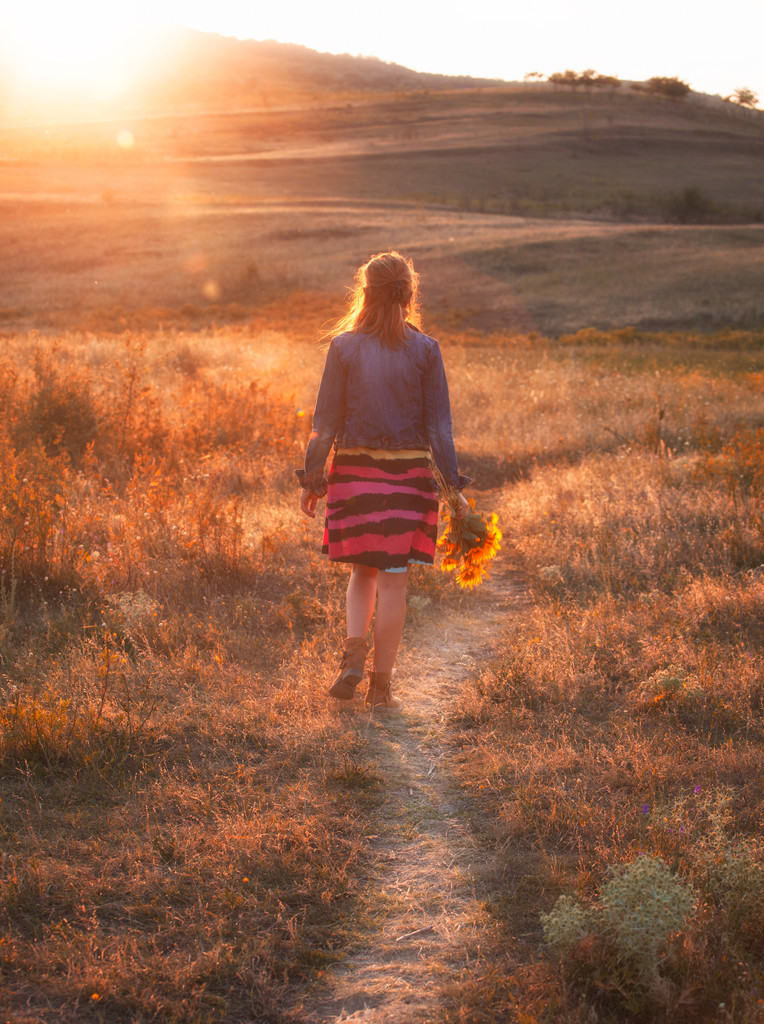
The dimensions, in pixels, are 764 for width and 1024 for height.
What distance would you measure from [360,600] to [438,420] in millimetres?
1014

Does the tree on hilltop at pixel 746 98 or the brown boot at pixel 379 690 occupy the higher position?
the tree on hilltop at pixel 746 98

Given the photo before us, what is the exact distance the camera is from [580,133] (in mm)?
83375

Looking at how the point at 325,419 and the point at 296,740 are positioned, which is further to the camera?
the point at 325,419

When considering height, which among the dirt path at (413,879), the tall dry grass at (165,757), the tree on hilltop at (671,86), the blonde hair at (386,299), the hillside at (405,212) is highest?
the tree on hilltop at (671,86)

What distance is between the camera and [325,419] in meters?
3.88

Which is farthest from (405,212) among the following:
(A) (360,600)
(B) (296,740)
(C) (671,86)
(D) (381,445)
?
(C) (671,86)

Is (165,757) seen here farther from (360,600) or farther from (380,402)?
(380,402)

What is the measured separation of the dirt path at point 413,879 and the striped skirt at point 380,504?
2.77 feet

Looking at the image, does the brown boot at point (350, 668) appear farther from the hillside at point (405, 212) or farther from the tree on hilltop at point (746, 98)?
the tree on hilltop at point (746, 98)

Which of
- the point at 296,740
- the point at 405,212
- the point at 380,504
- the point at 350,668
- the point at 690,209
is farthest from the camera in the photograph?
the point at 690,209

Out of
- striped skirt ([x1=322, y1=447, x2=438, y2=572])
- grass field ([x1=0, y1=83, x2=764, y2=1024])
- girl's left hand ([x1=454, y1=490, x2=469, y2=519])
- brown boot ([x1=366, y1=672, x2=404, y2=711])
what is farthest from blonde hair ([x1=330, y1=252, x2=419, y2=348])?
grass field ([x1=0, y1=83, x2=764, y2=1024])

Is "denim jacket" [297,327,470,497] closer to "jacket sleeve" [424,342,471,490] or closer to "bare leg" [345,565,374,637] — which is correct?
"jacket sleeve" [424,342,471,490]

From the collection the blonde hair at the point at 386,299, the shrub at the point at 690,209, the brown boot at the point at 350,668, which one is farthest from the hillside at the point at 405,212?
the brown boot at the point at 350,668

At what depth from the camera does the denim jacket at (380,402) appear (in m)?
3.81
